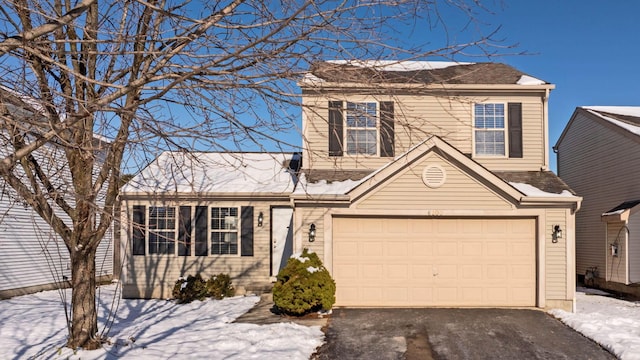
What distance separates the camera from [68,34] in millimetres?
7398

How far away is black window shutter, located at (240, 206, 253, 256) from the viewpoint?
572 inches

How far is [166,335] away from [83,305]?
1.91m

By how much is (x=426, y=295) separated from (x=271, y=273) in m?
4.47

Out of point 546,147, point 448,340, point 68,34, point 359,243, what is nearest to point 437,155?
point 359,243

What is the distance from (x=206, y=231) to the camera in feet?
47.6

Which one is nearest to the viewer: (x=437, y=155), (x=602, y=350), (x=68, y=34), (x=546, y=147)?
(x=68, y=34)

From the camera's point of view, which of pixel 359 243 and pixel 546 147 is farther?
pixel 546 147

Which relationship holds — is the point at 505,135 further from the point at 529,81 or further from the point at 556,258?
the point at 556,258

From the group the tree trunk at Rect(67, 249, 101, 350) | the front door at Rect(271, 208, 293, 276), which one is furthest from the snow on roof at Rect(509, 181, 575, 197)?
the tree trunk at Rect(67, 249, 101, 350)

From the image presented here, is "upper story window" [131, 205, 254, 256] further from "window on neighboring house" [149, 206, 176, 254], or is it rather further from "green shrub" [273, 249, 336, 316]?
"green shrub" [273, 249, 336, 316]

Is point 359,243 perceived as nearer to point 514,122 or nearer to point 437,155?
point 437,155

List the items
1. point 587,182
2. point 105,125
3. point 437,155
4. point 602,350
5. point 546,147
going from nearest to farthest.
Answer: point 105,125, point 602,350, point 437,155, point 546,147, point 587,182

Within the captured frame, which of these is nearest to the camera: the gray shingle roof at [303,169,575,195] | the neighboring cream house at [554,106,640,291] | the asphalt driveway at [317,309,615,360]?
the asphalt driveway at [317,309,615,360]

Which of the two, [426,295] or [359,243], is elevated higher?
[359,243]
